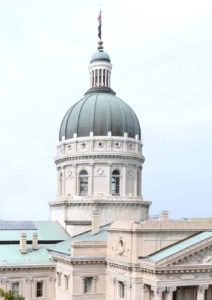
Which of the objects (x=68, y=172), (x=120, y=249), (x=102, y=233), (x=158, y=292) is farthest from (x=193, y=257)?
(x=68, y=172)

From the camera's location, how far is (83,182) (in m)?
74.3

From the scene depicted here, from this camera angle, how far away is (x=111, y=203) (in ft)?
235

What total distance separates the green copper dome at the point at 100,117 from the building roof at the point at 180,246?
2475 centimetres

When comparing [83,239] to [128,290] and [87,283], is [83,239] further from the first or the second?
[128,290]

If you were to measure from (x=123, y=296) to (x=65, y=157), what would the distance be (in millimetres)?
25706

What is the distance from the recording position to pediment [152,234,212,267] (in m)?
50.0

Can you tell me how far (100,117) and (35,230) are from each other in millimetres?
17952

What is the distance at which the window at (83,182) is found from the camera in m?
74.1

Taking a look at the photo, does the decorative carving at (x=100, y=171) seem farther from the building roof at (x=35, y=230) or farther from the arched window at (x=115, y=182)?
the building roof at (x=35, y=230)

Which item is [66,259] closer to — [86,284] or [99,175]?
[86,284]

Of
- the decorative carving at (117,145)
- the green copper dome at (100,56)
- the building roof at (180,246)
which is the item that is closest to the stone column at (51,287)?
the building roof at (180,246)

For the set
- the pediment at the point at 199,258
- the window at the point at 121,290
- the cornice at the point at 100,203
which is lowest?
the window at the point at 121,290

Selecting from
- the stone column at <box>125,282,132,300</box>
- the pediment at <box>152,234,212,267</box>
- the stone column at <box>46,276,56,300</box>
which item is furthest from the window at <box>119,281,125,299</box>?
the stone column at <box>46,276,56,300</box>

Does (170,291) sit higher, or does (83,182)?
(83,182)
